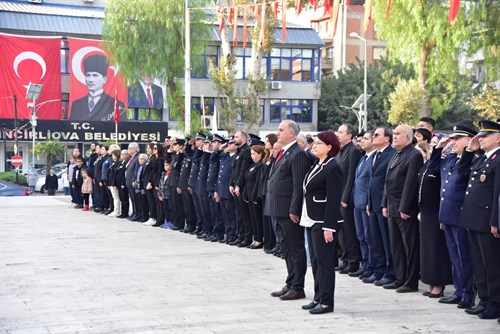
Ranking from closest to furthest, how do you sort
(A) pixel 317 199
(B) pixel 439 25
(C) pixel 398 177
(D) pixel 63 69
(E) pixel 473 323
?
1. (E) pixel 473 323
2. (A) pixel 317 199
3. (C) pixel 398 177
4. (B) pixel 439 25
5. (D) pixel 63 69

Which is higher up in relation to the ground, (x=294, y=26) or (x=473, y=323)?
(x=294, y=26)

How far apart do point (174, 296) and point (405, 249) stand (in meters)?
3.01

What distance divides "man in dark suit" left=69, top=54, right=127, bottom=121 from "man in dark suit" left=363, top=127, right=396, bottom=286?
4561cm

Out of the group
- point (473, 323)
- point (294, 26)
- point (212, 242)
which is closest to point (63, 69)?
point (294, 26)

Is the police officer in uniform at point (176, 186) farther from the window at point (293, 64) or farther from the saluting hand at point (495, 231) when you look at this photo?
the window at point (293, 64)

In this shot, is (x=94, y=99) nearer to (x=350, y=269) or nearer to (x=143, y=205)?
(x=143, y=205)

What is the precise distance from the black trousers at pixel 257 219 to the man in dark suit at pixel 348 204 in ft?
9.68

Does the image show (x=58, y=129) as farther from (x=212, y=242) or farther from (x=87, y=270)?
(x=87, y=270)

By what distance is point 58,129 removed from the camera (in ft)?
179

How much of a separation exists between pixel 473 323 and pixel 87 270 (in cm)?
611

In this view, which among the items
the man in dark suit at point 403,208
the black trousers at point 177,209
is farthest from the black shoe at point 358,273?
the black trousers at point 177,209

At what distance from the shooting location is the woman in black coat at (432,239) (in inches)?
405

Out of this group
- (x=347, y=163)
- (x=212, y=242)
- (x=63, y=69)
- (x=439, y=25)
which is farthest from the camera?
(x=63, y=69)

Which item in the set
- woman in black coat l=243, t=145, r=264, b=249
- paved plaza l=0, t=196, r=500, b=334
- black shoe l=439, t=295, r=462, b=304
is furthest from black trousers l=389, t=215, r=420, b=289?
woman in black coat l=243, t=145, r=264, b=249
